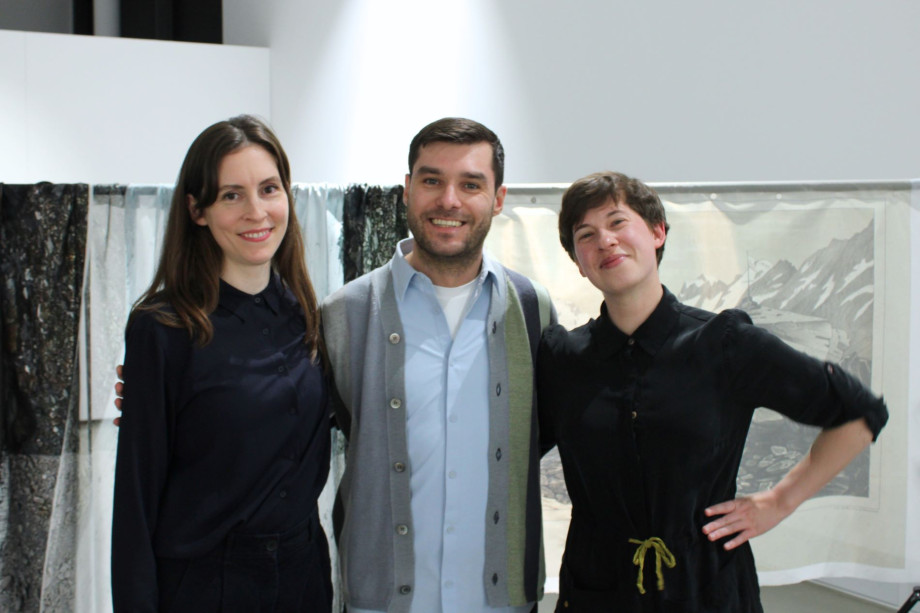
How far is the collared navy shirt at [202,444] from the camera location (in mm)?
1387

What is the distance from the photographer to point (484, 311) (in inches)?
67.0

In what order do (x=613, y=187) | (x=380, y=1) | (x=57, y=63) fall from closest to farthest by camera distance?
(x=613, y=187), (x=380, y=1), (x=57, y=63)

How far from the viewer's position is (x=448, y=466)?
62.7 inches

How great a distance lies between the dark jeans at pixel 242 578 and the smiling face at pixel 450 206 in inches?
24.3

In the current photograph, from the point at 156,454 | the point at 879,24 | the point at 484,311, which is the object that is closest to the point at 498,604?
the point at 484,311

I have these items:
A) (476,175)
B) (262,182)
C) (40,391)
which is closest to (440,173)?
(476,175)

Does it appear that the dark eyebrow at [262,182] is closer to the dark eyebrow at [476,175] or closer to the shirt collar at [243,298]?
the shirt collar at [243,298]

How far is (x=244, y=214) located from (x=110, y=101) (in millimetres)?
2576

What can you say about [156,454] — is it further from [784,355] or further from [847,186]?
[847,186]

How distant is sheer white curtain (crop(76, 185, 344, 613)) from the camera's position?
2227mm

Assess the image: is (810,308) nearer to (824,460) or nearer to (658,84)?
(824,460)

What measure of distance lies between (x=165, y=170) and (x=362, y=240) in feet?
6.57

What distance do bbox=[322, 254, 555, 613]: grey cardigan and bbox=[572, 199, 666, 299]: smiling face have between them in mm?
250

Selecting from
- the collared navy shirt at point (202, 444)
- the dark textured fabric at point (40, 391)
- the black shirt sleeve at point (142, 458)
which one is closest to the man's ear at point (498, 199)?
the collared navy shirt at point (202, 444)
